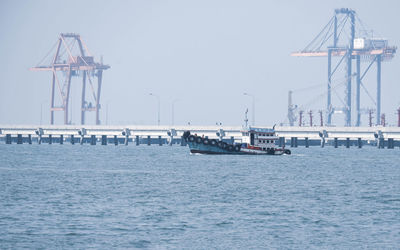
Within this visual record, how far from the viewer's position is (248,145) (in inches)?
5330

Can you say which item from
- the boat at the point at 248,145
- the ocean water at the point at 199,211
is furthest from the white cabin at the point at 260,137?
the ocean water at the point at 199,211

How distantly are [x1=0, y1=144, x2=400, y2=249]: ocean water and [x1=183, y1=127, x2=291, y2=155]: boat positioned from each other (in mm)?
51480

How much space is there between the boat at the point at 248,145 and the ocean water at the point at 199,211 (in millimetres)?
51480

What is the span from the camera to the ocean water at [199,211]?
39750 millimetres

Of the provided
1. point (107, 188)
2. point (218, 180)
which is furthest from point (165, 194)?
point (218, 180)

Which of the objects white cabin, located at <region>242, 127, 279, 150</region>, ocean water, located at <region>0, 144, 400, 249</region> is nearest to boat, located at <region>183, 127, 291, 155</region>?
white cabin, located at <region>242, 127, 279, 150</region>

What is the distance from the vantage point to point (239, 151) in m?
136

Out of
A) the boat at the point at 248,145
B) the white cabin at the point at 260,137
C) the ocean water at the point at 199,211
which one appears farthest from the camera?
the boat at the point at 248,145

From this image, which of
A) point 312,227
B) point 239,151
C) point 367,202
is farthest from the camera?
point 239,151

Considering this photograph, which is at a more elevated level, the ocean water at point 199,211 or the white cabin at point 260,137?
the white cabin at point 260,137

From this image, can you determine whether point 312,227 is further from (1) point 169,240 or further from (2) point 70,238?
(2) point 70,238

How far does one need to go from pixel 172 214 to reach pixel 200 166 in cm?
5340

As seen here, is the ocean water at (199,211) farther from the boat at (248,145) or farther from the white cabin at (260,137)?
the boat at (248,145)

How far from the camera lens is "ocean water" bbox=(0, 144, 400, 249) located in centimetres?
3975
